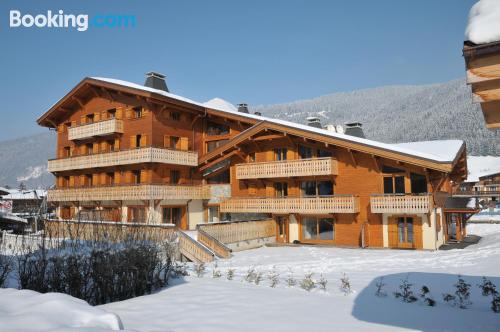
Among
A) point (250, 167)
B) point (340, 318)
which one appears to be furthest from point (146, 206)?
point (340, 318)

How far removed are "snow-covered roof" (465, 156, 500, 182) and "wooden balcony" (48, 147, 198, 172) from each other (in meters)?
55.3

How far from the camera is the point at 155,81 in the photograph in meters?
33.1

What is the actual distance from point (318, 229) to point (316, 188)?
2454 mm

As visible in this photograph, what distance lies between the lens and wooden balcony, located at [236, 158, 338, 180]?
914 inches

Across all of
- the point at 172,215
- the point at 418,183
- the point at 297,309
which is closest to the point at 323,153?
the point at 418,183

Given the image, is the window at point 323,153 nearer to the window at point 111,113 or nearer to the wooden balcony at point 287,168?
the wooden balcony at point 287,168

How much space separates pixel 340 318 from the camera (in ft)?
22.2

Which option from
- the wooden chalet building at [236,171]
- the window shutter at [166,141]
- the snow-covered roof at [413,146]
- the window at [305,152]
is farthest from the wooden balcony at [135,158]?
the window at [305,152]

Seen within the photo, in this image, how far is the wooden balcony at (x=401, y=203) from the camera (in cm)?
2012

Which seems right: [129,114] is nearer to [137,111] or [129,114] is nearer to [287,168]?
[137,111]

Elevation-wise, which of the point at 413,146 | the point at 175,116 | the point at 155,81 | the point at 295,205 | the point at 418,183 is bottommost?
the point at 295,205

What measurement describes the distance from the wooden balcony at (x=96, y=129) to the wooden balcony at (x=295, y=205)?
10.3 metres

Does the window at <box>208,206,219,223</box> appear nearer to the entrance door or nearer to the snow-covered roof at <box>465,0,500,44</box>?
the entrance door

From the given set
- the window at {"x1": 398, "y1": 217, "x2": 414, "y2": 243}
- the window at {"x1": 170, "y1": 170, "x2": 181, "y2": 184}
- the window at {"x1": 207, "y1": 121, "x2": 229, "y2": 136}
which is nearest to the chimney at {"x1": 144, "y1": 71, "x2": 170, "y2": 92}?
the window at {"x1": 207, "y1": 121, "x2": 229, "y2": 136}
